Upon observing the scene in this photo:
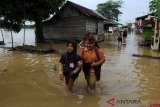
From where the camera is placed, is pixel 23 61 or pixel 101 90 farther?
pixel 23 61

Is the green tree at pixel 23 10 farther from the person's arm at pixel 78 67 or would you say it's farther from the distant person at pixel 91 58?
the person's arm at pixel 78 67

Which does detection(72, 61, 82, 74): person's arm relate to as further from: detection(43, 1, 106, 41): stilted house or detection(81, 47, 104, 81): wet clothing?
detection(43, 1, 106, 41): stilted house

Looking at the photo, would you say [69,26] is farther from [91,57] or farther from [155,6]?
[91,57]

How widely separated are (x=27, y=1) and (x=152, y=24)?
10.8 m

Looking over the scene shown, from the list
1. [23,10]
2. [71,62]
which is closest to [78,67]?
[71,62]

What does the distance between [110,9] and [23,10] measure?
157 feet

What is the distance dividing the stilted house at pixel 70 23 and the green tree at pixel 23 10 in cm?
172

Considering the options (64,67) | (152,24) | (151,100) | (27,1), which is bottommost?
(151,100)

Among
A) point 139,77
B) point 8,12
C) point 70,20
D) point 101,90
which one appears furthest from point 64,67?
point 70,20

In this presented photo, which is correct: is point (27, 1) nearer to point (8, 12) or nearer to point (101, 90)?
point (8, 12)

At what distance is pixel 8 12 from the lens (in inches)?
878

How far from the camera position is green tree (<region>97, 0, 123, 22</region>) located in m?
68.1

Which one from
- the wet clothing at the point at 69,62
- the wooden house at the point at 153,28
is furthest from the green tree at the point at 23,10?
the wet clothing at the point at 69,62

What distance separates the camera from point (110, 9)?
2712 inches
